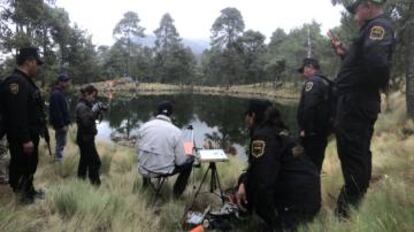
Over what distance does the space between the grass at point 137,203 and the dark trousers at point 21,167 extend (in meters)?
0.20

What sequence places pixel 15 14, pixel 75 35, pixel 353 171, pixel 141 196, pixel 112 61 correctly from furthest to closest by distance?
1. pixel 112 61
2. pixel 75 35
3. pixel 15 14
4. pixel 141 196
5. pixel 353 171

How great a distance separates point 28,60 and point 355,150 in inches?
141

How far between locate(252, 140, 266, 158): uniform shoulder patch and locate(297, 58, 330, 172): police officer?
1295 mm

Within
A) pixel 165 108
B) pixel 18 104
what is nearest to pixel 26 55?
pixel 18 104

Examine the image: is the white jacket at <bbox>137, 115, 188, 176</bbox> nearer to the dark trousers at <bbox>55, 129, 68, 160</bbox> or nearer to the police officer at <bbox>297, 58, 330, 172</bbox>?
the police officer at <bbox>297, 58, 330, 172</bbox>

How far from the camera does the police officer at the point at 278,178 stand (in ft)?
12.7

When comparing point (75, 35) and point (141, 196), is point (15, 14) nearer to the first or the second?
point (141, 196)

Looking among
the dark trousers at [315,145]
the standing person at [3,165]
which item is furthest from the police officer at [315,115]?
the standing person at [3,165]

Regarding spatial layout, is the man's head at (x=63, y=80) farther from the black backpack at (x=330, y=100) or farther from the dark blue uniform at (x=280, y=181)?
the dark blue uniform at (x=280, y=181)

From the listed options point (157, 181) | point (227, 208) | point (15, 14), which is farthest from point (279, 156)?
point (15, 14)

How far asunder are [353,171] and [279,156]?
66cm

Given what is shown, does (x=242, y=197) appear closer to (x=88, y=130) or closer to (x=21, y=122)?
(x=21, y=122)

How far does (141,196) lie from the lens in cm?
526

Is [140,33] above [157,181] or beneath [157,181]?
above
